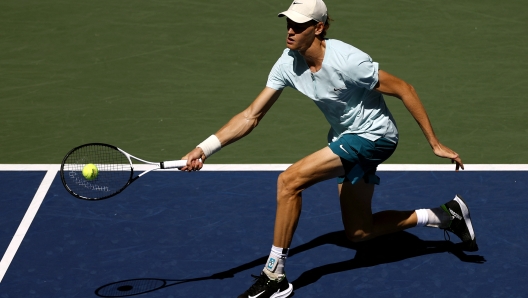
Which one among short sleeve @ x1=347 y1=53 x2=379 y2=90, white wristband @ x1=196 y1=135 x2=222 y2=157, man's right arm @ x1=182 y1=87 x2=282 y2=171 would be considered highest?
short sleeve @ x1=347 y1=53 x2=379 y2=90

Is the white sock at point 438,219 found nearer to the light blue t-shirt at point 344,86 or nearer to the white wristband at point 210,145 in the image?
the light blue t-shirt at point 344,86

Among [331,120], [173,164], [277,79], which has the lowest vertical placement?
[173,164]

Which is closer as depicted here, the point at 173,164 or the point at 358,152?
the point at 173,164

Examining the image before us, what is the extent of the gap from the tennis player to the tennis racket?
0.71m

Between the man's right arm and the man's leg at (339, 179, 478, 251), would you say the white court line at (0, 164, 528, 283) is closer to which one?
the man's leg at (339, 179, 478, 251)

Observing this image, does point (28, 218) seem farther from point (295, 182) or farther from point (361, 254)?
point (361, 254)

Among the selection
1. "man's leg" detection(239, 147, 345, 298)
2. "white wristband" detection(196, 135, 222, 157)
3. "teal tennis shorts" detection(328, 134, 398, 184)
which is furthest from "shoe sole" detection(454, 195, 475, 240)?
"white wristband" detection(196, 135, 222, 157)

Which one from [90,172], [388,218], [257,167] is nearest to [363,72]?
[388,218]

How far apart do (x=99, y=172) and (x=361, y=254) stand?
2.15 metres

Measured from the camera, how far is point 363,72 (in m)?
6.02

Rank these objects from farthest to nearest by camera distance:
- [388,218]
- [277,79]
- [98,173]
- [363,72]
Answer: [98,173] < [388,218] < [277,79] < [363,72]

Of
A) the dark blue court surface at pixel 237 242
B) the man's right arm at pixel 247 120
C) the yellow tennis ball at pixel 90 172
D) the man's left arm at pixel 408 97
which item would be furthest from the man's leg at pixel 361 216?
the yellow tennis ball at pixel 90 172

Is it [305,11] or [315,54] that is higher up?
[305,11]

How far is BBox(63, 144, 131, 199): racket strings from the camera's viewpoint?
7070mm
